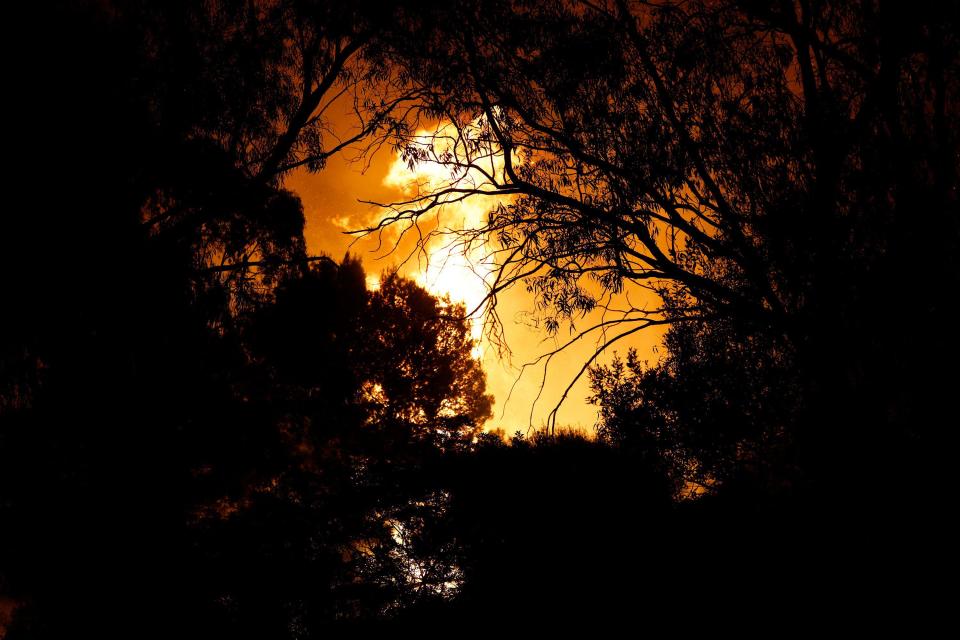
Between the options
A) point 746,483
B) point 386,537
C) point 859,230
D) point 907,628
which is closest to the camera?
point 907,628

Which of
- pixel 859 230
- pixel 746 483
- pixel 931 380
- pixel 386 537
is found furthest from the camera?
pixel 746 483

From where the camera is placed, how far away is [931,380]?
5.28 m

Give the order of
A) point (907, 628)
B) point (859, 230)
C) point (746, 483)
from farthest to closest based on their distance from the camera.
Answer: point (746, 483), point (859, 230), point (907, 628)

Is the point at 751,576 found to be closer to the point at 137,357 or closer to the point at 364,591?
the point at 364,591

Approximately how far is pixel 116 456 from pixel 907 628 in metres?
9.27

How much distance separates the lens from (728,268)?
23.2 ft

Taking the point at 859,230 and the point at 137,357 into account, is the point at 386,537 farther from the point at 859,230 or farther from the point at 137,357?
the point at 859,230

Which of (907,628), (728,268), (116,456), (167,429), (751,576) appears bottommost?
(907,628)

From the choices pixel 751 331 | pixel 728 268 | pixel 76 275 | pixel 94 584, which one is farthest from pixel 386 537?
pixel 728 268

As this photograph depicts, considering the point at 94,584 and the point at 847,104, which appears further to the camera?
the point at 94,584

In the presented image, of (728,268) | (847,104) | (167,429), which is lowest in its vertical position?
(167,429)

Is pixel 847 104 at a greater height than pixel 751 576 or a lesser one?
greater

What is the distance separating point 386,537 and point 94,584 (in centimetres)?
382

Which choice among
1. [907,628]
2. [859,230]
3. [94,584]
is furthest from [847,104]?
[94,584]
